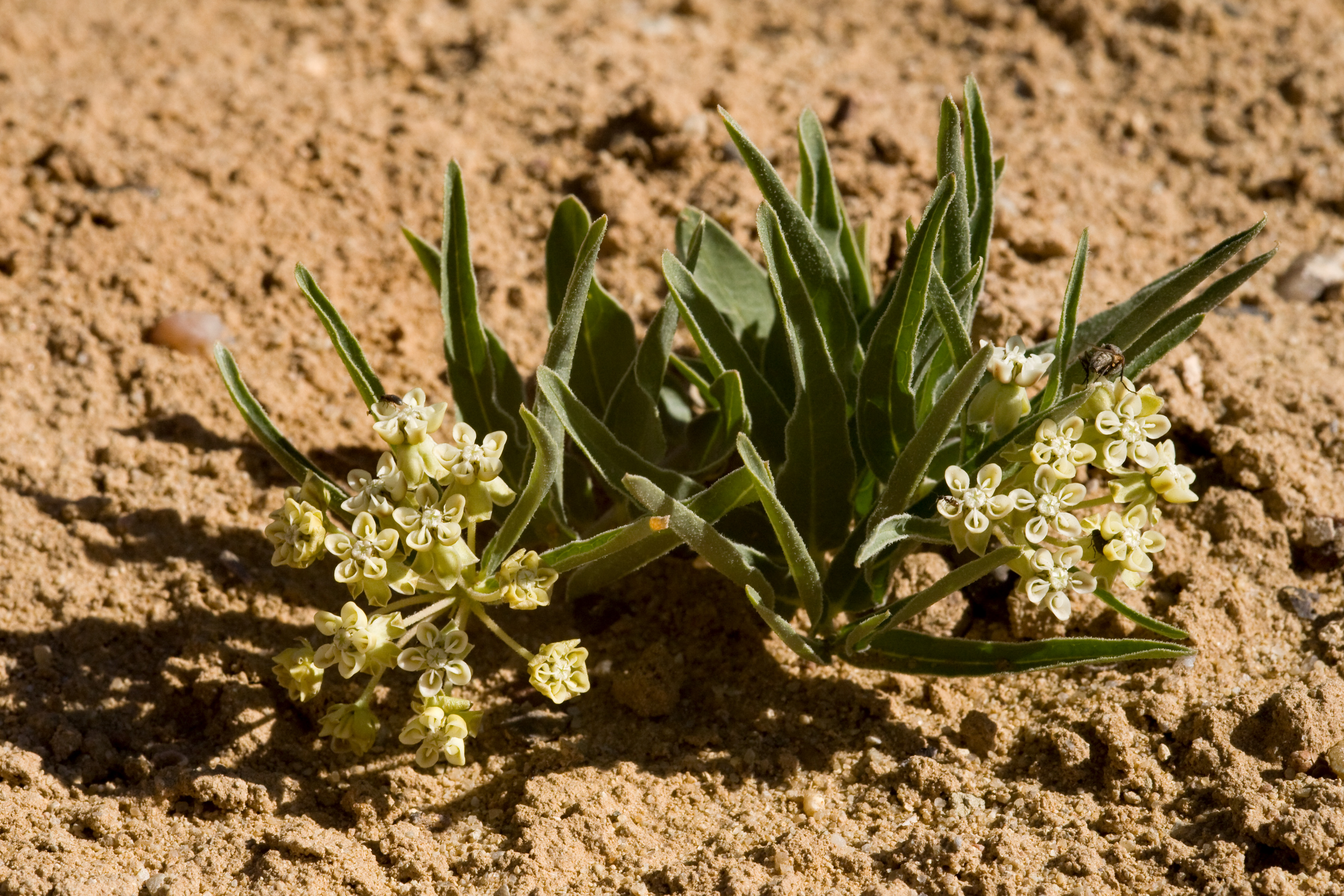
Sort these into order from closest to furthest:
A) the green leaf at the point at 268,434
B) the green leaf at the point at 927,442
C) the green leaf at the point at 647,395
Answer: the green leaf at the point at 927,442 < the green leaf at the point at 268,434 < the green leaf at the point at 647,395

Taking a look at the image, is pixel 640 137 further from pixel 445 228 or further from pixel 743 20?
pixel 445 228

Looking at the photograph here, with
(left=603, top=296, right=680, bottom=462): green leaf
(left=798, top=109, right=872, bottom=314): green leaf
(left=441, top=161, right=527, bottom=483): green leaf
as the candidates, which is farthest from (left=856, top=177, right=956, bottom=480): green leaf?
(left=441, top=161, right=527, bottom=483): green leaf

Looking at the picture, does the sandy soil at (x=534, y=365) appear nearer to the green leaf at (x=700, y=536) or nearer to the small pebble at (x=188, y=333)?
the small pebble at (x=188, y=333)

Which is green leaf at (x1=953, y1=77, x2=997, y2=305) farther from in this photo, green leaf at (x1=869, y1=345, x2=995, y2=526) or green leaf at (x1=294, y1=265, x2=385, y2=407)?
green leaf at (x1=294, y1=265, x2=385, y2=407)

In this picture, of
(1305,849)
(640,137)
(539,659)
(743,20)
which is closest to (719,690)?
(539,659)

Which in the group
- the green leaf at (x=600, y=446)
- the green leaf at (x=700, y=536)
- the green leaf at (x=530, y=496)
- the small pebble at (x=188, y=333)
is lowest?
the green leaf at (x=700, y=536)

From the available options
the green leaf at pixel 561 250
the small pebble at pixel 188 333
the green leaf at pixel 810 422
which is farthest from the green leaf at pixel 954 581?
the small pebble at pixel 188 333

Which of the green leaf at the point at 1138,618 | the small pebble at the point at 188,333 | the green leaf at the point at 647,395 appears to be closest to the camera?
the green leaf at the point at 1138,618
